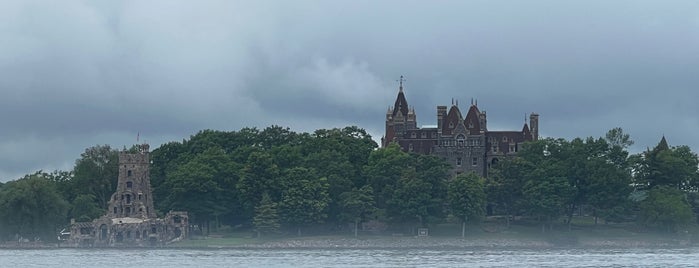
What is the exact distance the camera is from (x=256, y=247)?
199250 millimetres

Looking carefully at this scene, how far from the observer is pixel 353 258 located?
560 feet

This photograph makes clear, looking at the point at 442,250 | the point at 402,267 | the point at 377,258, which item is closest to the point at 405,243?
the point at 442,250

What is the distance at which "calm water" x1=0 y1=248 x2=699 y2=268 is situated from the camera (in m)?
158

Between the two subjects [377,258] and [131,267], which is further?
[377,258]

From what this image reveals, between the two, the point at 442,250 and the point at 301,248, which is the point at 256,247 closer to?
the point at 301,248

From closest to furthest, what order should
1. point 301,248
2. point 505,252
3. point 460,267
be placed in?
point 460,267 < point 505,252 < point 301,248

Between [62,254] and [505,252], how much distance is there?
4192cm

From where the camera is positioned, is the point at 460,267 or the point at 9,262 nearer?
the point at 460,267

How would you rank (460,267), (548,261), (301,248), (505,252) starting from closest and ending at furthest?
(460,267) < (548,261) < (505,252) < (301,248)

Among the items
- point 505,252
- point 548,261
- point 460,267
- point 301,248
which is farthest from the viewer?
point 301,248

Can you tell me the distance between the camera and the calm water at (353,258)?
15838cm

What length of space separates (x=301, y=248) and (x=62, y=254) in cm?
2552

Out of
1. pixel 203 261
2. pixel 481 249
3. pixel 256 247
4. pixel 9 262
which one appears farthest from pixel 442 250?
pixel 9 262

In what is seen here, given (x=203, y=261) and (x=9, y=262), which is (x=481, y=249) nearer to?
(x=203, y=261)
